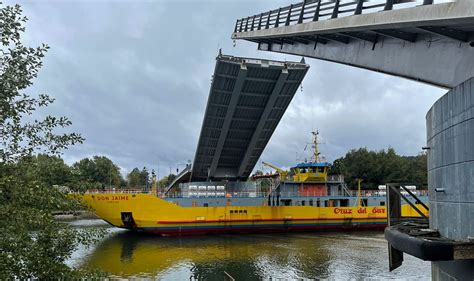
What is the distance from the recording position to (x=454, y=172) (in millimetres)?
5277

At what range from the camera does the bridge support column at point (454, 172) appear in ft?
16.0

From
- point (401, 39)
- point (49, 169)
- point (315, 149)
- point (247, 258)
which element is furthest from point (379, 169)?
point (49, 169)

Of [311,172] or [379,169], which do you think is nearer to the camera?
[311,172]

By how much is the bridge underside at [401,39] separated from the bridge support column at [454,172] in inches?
75.5

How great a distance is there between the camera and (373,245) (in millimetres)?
21734

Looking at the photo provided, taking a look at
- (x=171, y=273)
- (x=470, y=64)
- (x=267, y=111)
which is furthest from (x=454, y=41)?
(x=267, y=111)

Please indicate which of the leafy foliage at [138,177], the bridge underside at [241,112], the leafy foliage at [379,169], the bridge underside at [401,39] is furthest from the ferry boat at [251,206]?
the leafy foliage at [138,177]

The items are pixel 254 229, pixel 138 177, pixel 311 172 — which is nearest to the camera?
pixel 254 229

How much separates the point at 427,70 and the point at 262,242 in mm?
15738

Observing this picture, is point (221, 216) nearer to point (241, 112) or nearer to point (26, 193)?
point (241, 112)

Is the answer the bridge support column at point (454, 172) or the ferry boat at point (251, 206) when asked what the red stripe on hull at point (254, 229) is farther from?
the bridge support column at point (454, 172)

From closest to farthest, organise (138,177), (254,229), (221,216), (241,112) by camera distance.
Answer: (241,112), (221,216), (254,229), (138,177)

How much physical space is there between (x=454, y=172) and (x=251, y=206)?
23.4 meters

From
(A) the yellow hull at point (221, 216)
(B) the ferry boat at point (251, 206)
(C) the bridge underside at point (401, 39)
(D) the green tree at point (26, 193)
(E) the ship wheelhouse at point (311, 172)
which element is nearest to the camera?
(D) the green tree at point (26, 193)
